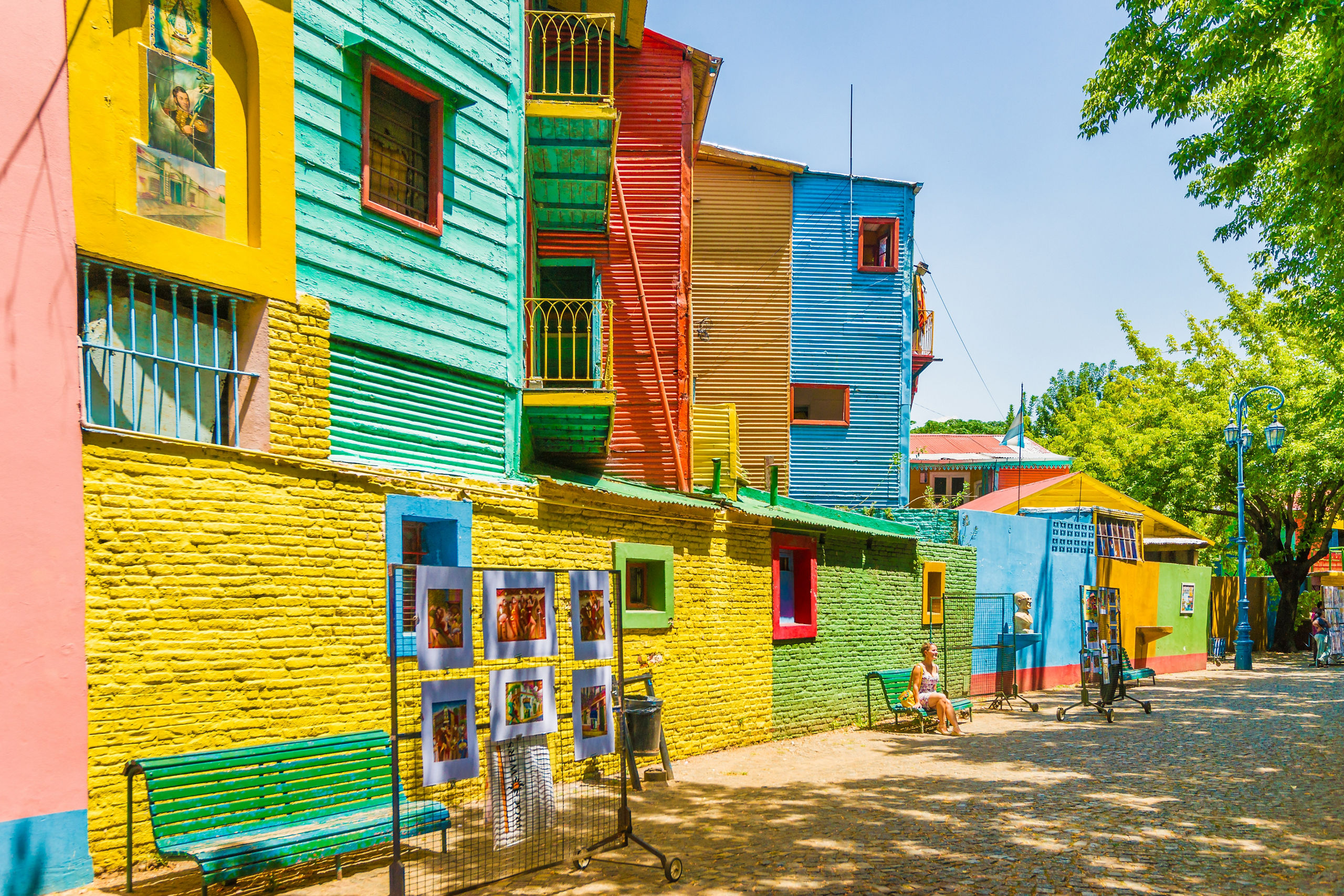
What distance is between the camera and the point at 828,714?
1573 cm

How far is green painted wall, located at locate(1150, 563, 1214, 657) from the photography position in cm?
2745

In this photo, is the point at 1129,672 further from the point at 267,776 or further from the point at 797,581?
the point at 267,776

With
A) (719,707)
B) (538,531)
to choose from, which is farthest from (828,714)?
(538,531)

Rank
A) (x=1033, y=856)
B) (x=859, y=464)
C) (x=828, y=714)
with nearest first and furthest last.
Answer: (x=1033, y=856) → (x=828, y=714) → (x=859, y=464)

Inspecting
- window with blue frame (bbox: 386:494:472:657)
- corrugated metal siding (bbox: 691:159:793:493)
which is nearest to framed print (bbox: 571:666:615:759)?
window with blue frame (bbox: 386:494:472:657)

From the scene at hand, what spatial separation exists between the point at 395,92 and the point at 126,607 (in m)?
5.36

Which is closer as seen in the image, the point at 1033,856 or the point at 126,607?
the point at 126,607

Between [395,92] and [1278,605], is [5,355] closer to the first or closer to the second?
[395,92]

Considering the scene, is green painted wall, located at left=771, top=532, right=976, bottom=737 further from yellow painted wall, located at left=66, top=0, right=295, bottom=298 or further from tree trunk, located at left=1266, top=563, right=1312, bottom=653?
tree trunk, located at left=1266, top=563, right=1312, bottom=653

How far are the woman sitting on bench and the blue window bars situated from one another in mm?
11375

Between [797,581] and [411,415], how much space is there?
8.01 meters

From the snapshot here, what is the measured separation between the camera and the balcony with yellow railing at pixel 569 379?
36.3 ft

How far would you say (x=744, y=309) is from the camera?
2397 cm

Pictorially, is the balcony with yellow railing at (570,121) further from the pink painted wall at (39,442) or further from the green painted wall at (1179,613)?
the green painted wall at (1179,613)
